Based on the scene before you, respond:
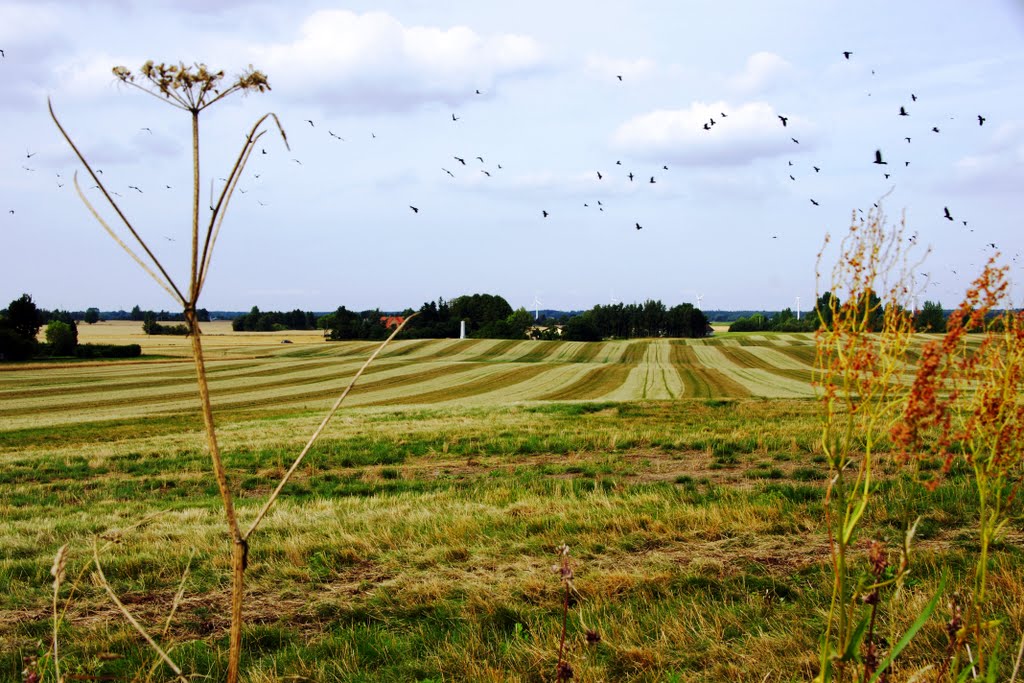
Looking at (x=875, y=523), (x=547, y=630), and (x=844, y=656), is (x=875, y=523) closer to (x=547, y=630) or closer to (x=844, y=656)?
(x=547, y=630)

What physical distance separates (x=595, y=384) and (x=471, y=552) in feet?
139

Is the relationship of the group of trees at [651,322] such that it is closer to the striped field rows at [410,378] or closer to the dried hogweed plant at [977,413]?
the striped field rows at [410,378]

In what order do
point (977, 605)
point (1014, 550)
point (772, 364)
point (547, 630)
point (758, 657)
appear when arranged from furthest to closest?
1. point (772, 364)
2. point (1014, 550)
3. point (547, 630)
4. point (758, 657)
5. point (977, 605)

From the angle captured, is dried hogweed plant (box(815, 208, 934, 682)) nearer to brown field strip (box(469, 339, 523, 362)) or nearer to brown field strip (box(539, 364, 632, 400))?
brown field strip (box(539, 364, 632, 400))

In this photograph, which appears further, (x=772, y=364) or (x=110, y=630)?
(x=772, y=364)

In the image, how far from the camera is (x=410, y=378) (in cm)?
5428

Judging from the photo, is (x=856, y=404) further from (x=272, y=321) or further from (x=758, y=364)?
(x=272, y=321)

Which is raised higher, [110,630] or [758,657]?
[758,657]

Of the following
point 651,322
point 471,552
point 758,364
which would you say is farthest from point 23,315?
point 651,322

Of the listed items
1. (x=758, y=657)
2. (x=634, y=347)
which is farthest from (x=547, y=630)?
(x=634, y=347)

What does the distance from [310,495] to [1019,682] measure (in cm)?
1075

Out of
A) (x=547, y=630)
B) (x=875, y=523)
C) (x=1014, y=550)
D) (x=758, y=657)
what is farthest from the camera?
(x=875, y=523)

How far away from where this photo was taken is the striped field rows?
40.6 m

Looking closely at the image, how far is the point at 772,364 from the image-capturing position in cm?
6166
